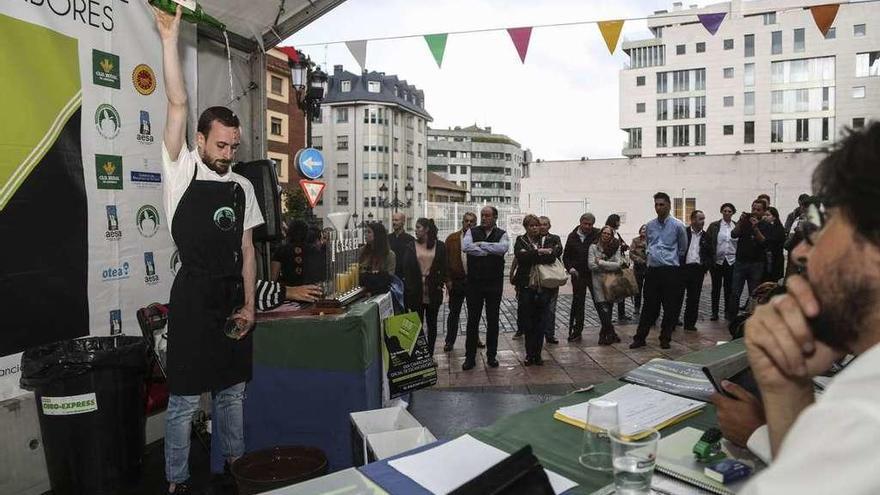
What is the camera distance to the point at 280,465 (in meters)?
2.64

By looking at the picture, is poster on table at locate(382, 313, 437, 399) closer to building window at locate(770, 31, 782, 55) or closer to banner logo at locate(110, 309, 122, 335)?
banner logo at locate(110, 309, 122, 335)

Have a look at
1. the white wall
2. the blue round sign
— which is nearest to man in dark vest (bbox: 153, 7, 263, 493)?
the blue round sign

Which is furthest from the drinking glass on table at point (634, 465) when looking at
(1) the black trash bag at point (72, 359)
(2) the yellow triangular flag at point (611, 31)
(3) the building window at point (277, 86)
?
(3) the building window at point (277, 86)

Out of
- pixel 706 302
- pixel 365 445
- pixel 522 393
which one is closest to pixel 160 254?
pixel 365 445

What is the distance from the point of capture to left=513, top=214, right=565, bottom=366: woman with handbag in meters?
6.67

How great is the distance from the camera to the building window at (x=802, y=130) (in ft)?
209

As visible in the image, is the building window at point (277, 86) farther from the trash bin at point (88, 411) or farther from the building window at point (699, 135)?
the building window at point (699, 135)

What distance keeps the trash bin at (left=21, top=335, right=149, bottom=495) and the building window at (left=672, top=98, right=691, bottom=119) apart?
74322 mm

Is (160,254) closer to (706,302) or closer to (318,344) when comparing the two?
(318,344)

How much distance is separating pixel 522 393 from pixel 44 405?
3940mm

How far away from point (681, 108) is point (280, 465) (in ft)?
245

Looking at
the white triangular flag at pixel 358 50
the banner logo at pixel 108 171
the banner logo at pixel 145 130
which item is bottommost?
the banner logo at pixel 108 171

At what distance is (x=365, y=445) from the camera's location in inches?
84.1

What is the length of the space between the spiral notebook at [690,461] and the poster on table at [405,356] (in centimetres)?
279
